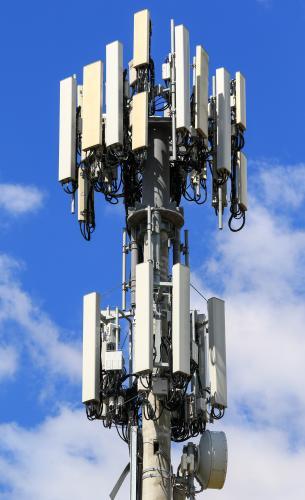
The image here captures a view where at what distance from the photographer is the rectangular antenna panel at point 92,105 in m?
41.2

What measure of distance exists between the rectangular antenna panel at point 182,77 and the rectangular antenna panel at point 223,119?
1748 millimetres

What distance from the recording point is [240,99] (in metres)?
43.5

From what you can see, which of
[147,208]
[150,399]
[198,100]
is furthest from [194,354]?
[198,100]

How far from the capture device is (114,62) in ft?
137

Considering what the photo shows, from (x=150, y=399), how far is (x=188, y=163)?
24.0 feet

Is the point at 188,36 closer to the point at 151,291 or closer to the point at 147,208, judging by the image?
the point at 147,208

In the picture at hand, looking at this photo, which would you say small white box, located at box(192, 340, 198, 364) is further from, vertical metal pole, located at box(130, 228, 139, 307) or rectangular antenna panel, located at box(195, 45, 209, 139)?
rectangular antenna panel, located at box(195, 45, 209, 139)

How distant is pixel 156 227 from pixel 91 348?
4114mm

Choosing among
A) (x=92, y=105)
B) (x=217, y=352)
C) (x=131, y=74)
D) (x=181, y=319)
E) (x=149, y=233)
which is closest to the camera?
(x=181, y=319)

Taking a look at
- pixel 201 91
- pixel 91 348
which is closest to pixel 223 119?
pixel 201 91

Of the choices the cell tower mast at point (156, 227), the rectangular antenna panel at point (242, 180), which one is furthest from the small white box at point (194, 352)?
the rectangular antenna panel at point (242, 180)

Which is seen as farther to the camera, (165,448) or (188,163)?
(188,163)

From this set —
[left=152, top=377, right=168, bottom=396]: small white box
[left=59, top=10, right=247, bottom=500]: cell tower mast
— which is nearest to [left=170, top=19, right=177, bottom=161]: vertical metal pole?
[left=59, top=10, right=247, bottom=500]: cell tower mast

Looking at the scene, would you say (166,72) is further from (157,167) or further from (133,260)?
(133,260)
